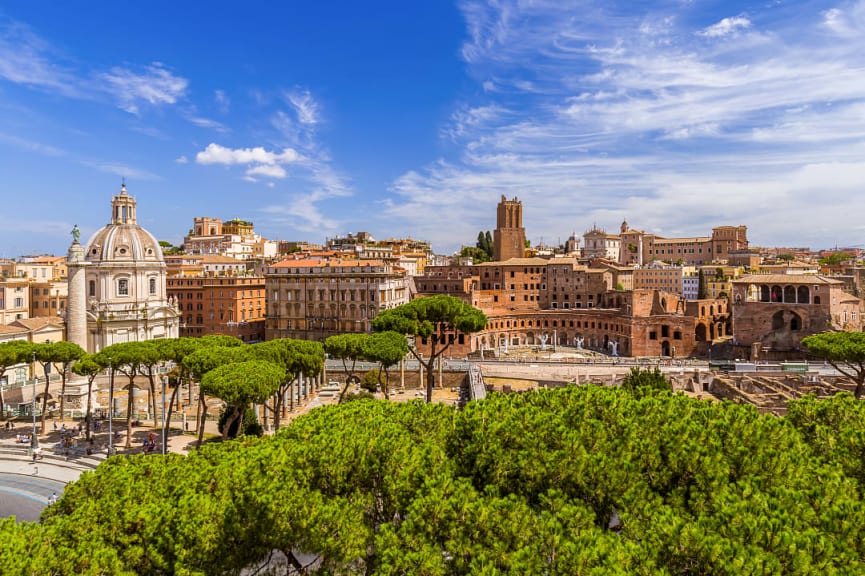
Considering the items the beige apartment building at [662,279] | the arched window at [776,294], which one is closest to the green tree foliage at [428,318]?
the arched window at [776,294]

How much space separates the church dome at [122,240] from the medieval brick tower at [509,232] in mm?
63456

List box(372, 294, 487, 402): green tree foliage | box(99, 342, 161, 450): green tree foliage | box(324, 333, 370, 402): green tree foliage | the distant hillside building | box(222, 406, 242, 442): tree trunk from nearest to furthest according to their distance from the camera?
box(222, 406, 242, 442): tree trunk → box(99, 342, 161, 450): green tree foliage → box(324, 333, 370, 402): green tree foliage → box(372, 294, 487, 402): green tree foliage → the distant hillside building

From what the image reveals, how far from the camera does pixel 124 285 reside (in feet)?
167

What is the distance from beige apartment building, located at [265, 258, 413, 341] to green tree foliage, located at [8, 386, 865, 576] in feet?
155

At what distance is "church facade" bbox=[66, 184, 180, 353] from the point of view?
156 feet

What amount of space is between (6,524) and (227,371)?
14.6 m

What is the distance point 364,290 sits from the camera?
199 ft

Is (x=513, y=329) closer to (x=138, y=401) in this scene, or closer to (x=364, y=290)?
(x=364, y=290)

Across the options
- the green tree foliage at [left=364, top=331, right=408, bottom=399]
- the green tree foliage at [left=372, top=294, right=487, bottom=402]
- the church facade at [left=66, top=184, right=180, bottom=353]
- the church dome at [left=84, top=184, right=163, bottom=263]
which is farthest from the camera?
the church dome at [left=84, top=184, right=163, bottom=263]

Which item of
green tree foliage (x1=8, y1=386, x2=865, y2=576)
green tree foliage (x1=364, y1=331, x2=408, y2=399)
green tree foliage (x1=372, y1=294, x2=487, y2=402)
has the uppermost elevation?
green tree foliage (x1=372, y1=294, x2=487, y2=402)

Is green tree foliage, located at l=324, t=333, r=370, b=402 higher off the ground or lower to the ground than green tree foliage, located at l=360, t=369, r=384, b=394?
higher

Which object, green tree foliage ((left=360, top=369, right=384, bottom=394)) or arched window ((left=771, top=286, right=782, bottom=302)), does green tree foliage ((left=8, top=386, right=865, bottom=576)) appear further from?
arched window ((left=771, top=286, right=782, bottom=302))

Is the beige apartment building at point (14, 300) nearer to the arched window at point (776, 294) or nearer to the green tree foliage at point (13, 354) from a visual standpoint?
the green tree foliage at point (13, 354)

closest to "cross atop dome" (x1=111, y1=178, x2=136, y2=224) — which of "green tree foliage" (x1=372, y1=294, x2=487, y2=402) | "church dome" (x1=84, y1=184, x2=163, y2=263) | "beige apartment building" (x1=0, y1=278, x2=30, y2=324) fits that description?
"church dome" (x1=84, y1=184, x2=163, y2=263)
